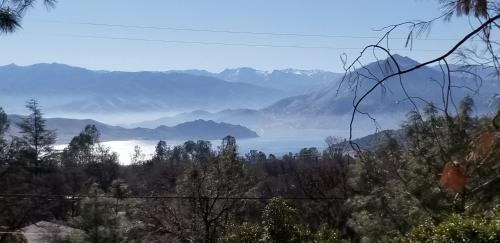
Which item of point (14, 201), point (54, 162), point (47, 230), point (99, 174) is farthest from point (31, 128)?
point (47, 230)

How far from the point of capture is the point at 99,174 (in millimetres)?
45562

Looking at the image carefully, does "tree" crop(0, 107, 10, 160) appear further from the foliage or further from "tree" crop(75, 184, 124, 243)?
the foliage

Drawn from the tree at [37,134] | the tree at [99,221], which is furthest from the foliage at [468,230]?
the tree at [37,134]

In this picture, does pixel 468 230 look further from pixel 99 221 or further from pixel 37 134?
pixel 37 134

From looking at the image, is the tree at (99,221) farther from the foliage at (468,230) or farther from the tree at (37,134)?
the tree at (37,134)

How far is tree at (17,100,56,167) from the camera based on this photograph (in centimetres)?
4169

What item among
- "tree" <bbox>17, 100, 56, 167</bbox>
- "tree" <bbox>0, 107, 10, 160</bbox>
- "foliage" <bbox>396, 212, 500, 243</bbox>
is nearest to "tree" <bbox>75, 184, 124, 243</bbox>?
"tree" <bbox>0, 107, 10, 160</bbox>

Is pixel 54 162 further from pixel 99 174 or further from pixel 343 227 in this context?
pixel 343 227

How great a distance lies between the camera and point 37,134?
42125 millimetres

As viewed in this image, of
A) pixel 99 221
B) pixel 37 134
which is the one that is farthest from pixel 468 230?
pixel 37 134

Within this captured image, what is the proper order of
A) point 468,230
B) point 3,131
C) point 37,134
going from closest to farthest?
point 468,230
point 3,131
point 37,134

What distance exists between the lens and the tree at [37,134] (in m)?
41.7

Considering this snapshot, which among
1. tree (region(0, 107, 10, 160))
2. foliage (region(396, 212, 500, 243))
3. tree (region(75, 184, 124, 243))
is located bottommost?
tree (region(75, 184, 124, 243))

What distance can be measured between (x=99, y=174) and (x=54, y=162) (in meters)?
4.61
